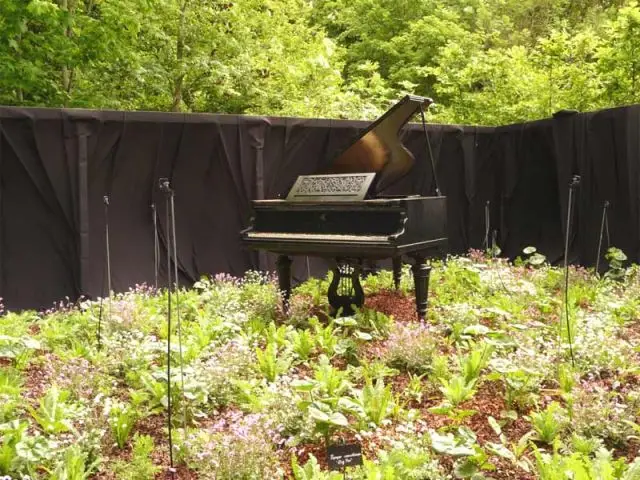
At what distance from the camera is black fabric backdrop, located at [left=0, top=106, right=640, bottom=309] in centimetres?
636

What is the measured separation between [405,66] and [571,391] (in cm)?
1344

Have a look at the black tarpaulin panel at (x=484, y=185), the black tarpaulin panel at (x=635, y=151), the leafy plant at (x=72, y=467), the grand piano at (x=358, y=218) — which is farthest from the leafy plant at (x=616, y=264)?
the leafy plant at (x=72, y=467)

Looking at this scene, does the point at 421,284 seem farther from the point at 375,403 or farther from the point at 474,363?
the point at 375,403

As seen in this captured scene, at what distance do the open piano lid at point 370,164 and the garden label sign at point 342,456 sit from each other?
9.73 feet

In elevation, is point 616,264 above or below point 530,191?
below

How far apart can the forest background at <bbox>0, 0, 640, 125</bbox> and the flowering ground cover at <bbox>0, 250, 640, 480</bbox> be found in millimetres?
4534

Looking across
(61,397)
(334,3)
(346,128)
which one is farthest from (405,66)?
(61,397)

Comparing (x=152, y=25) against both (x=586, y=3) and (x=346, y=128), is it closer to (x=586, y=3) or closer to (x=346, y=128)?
(x=346, y=128)

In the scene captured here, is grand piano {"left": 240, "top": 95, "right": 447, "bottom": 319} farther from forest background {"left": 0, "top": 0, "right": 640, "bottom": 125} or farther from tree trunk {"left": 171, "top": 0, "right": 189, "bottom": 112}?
tree trunk {"left": 171, "top": 0, "right": 189, "bottom": 112}

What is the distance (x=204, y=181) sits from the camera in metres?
7.30

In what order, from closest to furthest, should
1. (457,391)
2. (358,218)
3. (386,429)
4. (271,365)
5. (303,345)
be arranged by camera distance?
(386,429) → (457,391) → (271,365) → (303,345) → (358,218)

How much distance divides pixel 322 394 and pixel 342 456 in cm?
110

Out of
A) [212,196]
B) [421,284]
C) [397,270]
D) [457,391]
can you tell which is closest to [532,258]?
[397,270]

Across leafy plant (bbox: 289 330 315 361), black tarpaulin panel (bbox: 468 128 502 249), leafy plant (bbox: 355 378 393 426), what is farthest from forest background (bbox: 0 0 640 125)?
leafy plant (bbox: 355 378 393 426)
